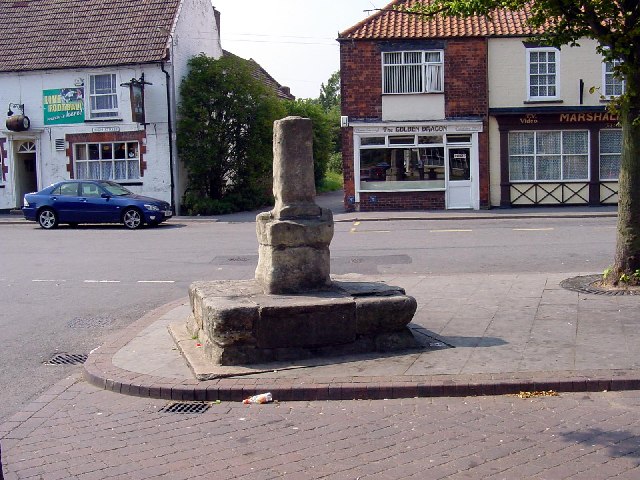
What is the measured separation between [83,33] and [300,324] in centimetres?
2609

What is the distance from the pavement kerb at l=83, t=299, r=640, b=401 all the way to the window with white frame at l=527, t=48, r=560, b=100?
74.2ft

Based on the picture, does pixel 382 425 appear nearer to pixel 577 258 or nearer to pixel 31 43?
pixel 577 258

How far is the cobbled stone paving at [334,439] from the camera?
Answer: 518 centimetres

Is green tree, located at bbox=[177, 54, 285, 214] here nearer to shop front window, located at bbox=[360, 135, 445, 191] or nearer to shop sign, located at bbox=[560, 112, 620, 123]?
shop front window, located at bbox=[360, 135, 445, 191]

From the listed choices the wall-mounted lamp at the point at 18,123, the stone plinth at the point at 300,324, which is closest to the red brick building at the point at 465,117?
the wall-mounted lamp at the point at 18,123

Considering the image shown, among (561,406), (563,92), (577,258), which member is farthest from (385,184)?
(561,406)

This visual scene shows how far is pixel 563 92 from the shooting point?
27.9 m

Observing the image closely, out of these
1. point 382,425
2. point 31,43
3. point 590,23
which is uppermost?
point 31,43

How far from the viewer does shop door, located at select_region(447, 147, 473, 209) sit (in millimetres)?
28391

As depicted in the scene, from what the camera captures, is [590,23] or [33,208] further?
[33,208]

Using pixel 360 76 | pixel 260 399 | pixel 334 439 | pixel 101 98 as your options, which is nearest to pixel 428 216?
pixel 360 76

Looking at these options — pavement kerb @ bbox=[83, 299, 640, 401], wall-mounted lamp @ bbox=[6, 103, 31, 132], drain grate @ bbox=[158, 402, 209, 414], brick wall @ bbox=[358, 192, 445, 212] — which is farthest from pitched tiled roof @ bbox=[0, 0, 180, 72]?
drain grate @ bbox=[158, 402, 209, 414]

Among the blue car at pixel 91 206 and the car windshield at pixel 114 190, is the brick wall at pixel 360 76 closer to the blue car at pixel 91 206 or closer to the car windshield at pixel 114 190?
the blue car at pixel 91 206

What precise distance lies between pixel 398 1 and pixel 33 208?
15.2 meters
